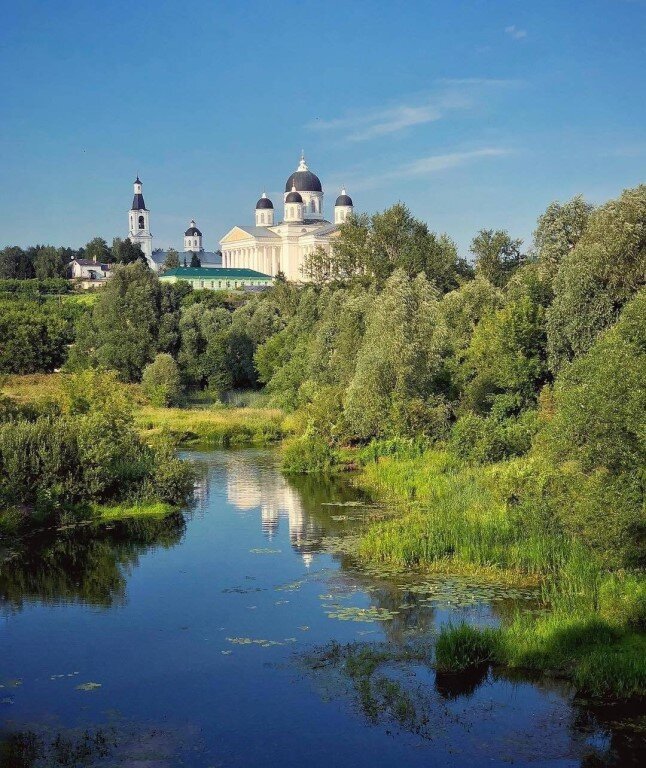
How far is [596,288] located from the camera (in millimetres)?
29328

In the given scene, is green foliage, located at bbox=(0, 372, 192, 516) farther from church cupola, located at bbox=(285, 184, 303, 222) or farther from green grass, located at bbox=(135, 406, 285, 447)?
church cupola, located at bbox=(285, 184, 303, 222)

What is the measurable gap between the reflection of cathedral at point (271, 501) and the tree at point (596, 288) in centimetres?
905

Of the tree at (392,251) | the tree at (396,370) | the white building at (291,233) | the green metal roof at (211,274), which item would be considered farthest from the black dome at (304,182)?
the tree at (396,370)

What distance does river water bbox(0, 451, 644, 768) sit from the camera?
39.6 ft

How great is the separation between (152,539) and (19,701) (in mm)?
8598

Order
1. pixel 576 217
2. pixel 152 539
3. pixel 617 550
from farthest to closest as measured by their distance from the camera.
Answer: pixel 576 217, pixel 152 539, pixel 617 550

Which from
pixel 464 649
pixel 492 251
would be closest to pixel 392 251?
pixel 492 251

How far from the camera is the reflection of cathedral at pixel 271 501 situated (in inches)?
854

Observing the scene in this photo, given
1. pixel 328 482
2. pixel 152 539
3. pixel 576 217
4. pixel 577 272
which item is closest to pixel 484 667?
pixel 152 539

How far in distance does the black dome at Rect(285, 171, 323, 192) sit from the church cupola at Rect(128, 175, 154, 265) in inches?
1263

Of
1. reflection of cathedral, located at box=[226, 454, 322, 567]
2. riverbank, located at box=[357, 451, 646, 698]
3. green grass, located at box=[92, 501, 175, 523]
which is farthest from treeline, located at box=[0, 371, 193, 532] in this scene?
riverbank, located at box=[357, 451, 646, 698]

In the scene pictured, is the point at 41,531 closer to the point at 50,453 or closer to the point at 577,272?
the point at 50,453

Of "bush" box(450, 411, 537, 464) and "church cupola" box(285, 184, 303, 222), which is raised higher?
"church cupola" box(285, 184, 303, 222)

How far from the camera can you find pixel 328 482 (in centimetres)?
2862
